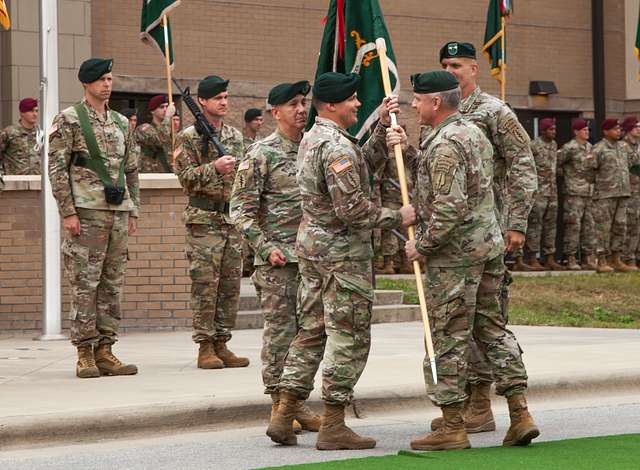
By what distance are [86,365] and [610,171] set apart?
14.1 metres

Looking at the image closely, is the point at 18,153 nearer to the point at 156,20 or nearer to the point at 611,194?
the point at 156,20

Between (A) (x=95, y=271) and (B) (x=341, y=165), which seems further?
(A) (x=95, y=271)

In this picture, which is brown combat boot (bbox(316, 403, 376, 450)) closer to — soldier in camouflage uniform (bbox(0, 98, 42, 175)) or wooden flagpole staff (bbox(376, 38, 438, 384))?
wooden flagpole staff (bbox(376, 38, 438, 384))

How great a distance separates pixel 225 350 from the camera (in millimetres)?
11758

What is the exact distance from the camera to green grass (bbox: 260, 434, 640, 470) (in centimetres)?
772

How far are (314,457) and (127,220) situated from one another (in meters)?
3.76

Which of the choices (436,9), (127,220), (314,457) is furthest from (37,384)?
(436,9)

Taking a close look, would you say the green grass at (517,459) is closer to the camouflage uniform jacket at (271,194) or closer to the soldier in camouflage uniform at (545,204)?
the camouflage uniform jacket at (271,194)

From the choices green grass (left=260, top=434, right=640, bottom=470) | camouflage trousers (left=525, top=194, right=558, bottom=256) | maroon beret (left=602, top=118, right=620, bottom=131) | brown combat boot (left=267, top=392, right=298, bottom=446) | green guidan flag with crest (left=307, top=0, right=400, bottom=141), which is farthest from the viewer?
maroon beret (left=602, top=118, right=620, bottom=131)

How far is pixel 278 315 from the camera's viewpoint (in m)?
9.02

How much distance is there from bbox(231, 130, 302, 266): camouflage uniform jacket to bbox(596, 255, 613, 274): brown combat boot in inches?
580

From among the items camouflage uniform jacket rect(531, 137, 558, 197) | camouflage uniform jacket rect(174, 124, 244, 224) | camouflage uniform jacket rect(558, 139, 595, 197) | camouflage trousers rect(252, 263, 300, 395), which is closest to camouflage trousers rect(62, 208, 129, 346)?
camouflage uniform jacket rect(174, 124, 244, 224)

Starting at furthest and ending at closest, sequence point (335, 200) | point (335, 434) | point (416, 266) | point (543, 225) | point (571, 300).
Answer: point (543, 225), point (571, 300), point (335, 434), point (416, 266), point (335, 200)

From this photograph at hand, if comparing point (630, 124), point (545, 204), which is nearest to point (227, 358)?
point (545, 204)
